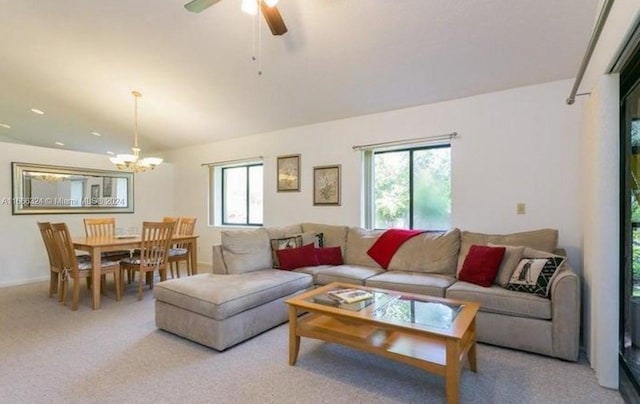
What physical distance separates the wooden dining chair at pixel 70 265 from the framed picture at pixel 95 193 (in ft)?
7.28

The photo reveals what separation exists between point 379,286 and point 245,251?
1.45 m

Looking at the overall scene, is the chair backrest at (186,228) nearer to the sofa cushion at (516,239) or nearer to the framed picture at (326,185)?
the framed picture at (326,185)

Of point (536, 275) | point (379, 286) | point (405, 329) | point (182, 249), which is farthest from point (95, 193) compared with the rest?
point (536, 275)

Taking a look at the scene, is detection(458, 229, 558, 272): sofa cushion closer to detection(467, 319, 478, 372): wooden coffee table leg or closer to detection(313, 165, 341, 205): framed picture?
detection(467, 319, 478, 372): wooden coffee table leg

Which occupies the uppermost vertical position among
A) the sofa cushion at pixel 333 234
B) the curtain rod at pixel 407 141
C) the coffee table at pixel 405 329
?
the curtain rod at pixel 407 141

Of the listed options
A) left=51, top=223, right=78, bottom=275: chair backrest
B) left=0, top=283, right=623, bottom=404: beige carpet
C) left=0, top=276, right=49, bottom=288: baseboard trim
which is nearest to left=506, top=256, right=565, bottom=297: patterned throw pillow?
left=0, top=283, right=623, bottom=404: beige carpet

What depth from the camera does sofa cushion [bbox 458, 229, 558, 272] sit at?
2.98 m

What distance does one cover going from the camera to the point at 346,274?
11.0ft

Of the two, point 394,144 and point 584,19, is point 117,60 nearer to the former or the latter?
point 394,144

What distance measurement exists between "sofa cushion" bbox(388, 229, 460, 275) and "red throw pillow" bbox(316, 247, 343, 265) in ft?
2.12

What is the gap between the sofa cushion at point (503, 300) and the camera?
2.42 m

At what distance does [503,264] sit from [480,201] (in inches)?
38.6

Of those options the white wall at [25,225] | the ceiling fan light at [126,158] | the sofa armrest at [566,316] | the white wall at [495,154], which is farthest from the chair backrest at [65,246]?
the sofa armrest at [566,316]

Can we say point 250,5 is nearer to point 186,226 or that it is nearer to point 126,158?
point 126,158
